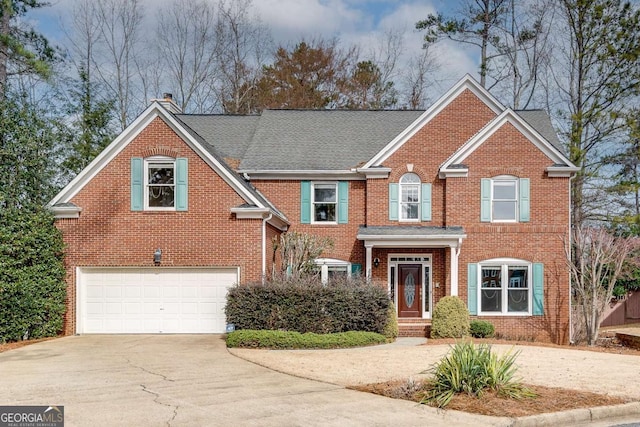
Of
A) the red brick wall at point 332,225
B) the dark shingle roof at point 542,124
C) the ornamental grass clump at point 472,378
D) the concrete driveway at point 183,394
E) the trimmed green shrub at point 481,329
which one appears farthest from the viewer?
the dark shingle roof at point 542,124

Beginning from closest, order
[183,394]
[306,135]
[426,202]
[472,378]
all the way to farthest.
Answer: [472,378] → [183,394] → [426,202] → [306,135]

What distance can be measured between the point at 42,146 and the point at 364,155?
35.9 feet

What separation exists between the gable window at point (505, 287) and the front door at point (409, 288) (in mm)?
1765

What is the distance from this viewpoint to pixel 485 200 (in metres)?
22.6

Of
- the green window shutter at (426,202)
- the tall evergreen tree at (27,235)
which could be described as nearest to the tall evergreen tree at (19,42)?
the tall evergreen tree at (27,235)

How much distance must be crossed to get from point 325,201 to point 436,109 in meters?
5.07

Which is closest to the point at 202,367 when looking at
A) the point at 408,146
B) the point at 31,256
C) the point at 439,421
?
the point at 439,421

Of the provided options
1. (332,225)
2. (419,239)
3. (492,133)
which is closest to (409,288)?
(419,239)

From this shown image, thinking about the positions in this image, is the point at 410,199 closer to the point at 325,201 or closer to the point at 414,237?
the point at 414,237

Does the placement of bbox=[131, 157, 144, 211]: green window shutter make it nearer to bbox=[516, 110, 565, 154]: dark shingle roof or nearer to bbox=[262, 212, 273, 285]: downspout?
bbox=[262, 212, 273, 285]: downspout

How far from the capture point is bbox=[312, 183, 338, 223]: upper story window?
A: 78.7 feet

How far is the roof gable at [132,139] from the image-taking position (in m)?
19.6

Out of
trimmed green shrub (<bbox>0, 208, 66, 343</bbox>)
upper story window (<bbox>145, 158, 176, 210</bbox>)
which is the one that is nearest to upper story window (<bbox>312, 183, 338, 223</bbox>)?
upper story window (<bbox>145, 158, 176, 210</bbox>)

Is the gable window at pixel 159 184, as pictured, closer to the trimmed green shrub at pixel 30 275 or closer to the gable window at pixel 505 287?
the trimmed green shrub at pixel 30 275
